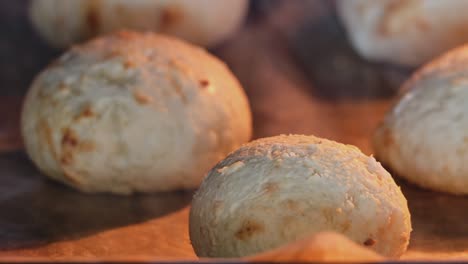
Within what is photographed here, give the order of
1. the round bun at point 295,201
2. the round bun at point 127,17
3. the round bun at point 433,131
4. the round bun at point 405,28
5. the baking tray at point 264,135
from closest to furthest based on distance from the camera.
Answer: the round bun at point 295,201 < the baking tray at point 264,135 < the round bun at point 433,131 < the round bun at point 405,28 < the round bun at point 127,17

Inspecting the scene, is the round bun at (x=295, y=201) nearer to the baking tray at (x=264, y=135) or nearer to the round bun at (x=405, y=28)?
the baking tray at (x=264, y=135)

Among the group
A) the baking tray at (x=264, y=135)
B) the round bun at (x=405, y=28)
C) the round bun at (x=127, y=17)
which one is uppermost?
the round bun at (x=405, y=28)

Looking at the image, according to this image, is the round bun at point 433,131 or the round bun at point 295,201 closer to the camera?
the round bun at point 295,201

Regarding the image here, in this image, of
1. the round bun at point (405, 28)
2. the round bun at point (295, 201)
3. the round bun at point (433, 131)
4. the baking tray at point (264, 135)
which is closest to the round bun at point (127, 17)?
the baking tray at point (264, 135)

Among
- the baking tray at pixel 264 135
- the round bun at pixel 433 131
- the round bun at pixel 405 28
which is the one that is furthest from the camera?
the round bun at pixel 405 28

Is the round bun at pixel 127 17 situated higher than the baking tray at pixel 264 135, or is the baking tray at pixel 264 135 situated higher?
the round bun at pixel 127 17

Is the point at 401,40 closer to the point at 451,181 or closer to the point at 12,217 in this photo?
the point at 451,181

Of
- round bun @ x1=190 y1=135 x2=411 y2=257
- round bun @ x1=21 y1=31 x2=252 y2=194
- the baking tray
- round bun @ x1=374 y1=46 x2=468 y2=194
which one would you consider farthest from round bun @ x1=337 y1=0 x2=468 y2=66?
round bun @ x1=190 y1=135 x2=411 y2=257

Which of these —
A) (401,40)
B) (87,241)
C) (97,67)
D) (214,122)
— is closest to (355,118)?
(401,40)
